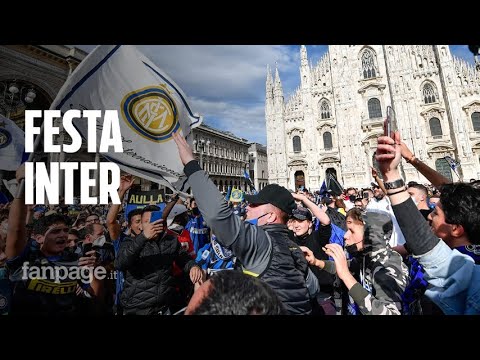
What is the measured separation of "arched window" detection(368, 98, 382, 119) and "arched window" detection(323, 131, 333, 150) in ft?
14.9

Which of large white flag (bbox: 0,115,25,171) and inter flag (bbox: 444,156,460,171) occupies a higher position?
inter flag (bbox: 444,156,460,171)

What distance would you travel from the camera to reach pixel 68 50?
21344 millimetres

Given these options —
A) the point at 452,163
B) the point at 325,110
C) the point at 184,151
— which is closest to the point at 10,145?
the point at 184,151

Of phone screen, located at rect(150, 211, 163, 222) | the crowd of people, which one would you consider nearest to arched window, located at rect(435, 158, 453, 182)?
the crowd of people

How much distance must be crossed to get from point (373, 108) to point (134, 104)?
99.5 ft

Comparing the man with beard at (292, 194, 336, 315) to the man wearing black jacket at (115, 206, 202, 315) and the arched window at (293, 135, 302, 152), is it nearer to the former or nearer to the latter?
the man wearing black jacket at (115, 206, 202, 315)

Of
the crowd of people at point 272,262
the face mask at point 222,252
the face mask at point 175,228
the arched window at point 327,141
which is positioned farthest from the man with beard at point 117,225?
the arched window at point 327,141

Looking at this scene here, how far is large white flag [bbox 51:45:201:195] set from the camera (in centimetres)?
285

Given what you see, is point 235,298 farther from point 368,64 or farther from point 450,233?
point 368,64

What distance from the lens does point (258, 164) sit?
64.9 meters

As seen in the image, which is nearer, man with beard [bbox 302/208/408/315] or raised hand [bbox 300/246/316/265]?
man with beard [bbox 302/208/408/315]
